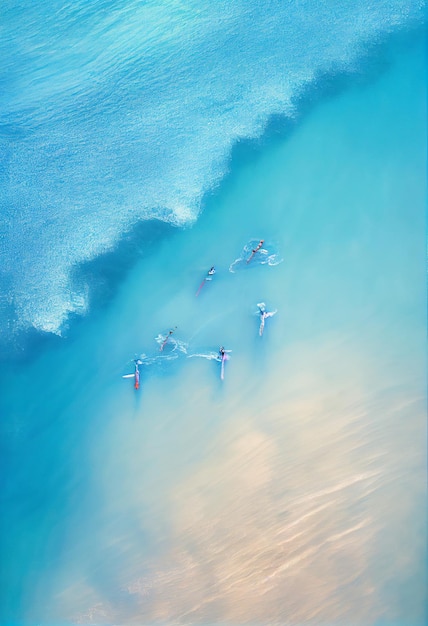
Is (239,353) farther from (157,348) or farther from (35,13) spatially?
(35,13)

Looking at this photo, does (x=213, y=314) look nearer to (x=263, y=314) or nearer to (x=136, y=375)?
(x=263, y=314)

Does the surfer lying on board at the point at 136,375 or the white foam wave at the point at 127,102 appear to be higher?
the white foam wave at the point at 127,102

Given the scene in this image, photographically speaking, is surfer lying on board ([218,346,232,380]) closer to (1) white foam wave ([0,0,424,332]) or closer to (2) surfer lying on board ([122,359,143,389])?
(2) surfer lying on board ([122,359,143,389])

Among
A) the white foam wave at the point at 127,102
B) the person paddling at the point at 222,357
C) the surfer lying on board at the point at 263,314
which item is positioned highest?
the white foam wave at the point at 127,102

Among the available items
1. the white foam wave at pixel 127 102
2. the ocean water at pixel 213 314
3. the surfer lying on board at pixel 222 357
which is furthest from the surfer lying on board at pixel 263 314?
the white foam wave at pixel 127 102

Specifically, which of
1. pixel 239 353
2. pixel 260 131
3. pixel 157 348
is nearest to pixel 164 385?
pixel 157 348

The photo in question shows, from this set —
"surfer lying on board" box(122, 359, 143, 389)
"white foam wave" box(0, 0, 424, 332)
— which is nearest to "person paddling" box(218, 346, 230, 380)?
"surfer lying on board" box(122, 359, 143, 389)

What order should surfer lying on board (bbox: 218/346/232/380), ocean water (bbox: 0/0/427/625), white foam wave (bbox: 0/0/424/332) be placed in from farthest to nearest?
white foam wave (bbox: 0/0/424/332)
surfer lying on board (bbox: 218/346/232/380)
ocean water (bbox: 0/0/427/625)

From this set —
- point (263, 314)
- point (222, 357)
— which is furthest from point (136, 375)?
point (263, 314)

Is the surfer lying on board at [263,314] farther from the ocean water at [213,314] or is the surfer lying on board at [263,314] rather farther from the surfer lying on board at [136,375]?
the surfer lying on board at [136,375]
